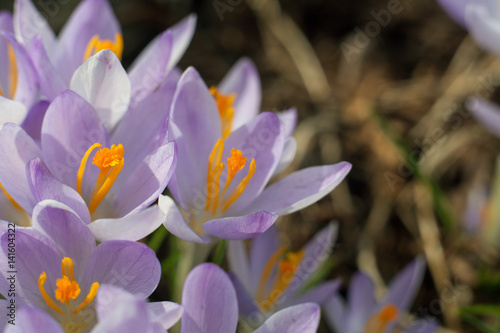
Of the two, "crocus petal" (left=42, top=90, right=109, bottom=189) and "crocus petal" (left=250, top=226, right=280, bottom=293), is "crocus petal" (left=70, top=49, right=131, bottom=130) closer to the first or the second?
"crocus petal" (left=42, top=90, right=109, bottom=189)

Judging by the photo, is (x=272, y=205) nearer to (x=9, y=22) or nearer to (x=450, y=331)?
(x=9, y=22)

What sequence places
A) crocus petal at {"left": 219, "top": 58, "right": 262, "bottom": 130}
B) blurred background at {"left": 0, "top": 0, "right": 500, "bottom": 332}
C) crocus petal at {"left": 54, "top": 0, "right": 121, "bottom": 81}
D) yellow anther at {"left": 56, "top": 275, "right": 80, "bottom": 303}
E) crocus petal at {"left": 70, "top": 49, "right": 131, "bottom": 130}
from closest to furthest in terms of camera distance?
1. yellow anther at {"left": 56, "top": 275, "right": 80, "bottom": 303}
2. crocus petal at {"left": 70, "top": 49, "right": 131, "bottom": 130}
3. crocus petal at {"left": 54, "top": 0, "right": 121, "bottom": 81}
4. crocus petal at {"left": 219, "top": 58, "right": 262, "bottom": 130}
5. blurred background at {"left": 0, "top": 0, "right": 500, "bottom": 332}

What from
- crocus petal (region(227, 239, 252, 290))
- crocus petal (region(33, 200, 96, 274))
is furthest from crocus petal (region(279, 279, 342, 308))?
crocus petal (region(33, 200, 96, 274))

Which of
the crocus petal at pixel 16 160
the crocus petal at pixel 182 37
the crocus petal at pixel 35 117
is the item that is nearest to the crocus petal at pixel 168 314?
the crocus petal at pixel 16 160

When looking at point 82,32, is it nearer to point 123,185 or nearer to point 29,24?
point 29,24

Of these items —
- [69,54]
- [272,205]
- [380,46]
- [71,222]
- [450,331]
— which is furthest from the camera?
[380,46]

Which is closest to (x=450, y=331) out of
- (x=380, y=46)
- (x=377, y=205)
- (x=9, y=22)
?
(x=377, y=205)
